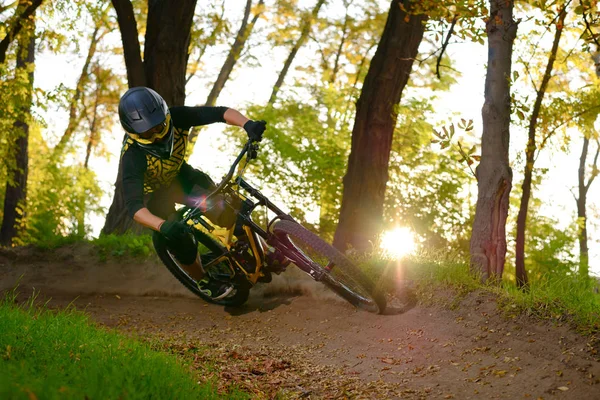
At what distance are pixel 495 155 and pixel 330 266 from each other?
225 cm

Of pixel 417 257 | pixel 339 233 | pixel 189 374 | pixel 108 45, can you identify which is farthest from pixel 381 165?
pixel 108 45

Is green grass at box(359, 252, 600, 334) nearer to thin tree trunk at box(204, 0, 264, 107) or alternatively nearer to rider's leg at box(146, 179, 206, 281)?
rider's leg at box(146, 179, 206, 281)

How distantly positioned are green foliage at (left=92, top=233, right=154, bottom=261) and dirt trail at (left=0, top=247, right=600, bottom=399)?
1.49 ft

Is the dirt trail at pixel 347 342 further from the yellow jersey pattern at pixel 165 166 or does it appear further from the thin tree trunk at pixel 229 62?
the thin tree trunk at pixel 229 62

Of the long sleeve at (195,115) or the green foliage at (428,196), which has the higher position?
the green foliage at (428,196)

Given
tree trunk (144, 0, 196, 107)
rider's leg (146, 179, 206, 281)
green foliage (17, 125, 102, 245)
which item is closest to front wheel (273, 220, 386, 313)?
rider's leg (146, 179, 206, 281)

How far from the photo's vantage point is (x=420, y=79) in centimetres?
2097

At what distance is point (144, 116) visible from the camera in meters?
6.38

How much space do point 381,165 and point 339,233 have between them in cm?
115

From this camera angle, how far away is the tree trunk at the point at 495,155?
7426 mm

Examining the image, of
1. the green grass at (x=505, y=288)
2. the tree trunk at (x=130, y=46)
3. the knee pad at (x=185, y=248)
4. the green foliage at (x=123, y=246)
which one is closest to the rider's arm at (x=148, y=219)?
the knee pad at (x=185, y=248)

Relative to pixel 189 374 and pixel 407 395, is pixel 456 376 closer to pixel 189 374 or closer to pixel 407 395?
pixel 407 395

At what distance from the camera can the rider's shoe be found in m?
7.98

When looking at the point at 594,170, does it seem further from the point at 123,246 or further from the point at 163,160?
the point at 163,160
